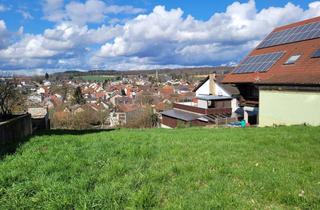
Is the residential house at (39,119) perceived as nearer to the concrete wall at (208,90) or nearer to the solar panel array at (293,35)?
the solar panel array at (293,35)

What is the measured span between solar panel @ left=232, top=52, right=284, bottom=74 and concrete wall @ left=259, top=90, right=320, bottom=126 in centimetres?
324

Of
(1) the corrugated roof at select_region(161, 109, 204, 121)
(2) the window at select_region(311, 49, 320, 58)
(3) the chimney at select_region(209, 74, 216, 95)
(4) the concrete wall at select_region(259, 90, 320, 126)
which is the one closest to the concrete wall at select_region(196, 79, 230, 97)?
(3) the chimney at select_region(209, 74, 216, 95)

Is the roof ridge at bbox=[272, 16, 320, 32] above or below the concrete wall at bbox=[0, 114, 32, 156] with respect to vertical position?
above

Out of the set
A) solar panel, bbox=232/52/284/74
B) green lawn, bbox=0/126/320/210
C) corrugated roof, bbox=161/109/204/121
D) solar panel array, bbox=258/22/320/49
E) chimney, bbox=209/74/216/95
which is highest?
solar panel array, bbox=258/22/320/49

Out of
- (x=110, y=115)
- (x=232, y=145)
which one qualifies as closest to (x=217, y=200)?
(x=232, y=145)

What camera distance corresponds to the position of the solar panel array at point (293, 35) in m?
20.6

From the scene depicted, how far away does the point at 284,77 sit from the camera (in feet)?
56.8

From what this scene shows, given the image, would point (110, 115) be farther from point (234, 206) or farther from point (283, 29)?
point (234, 206)

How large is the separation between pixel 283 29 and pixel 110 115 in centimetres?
5786

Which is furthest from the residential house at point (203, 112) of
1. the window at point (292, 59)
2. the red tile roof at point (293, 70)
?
the window at point (292, 59)

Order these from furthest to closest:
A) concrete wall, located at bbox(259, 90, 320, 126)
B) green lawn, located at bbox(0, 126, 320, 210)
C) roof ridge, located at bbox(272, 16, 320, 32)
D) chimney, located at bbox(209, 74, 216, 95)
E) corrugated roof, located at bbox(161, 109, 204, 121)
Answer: chimney, located at bbox(209, 74, 216, 95)
corrugated roof, located at bbox(161, 109, 204, 121)
roof ridge, located at bbox(272, 16, 320, 32)
concrete wall, located at bbox(259, 90, 320, 126)
green lawn, located at bbox(0, 126, 320, 210)

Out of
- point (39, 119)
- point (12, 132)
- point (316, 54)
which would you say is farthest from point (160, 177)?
point (316, 54)

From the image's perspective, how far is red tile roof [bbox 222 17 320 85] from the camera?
1599cm

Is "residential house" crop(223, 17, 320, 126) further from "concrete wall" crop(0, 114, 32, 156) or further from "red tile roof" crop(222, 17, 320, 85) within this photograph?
"concrete wall" crop(0, 114, 32, 156)
